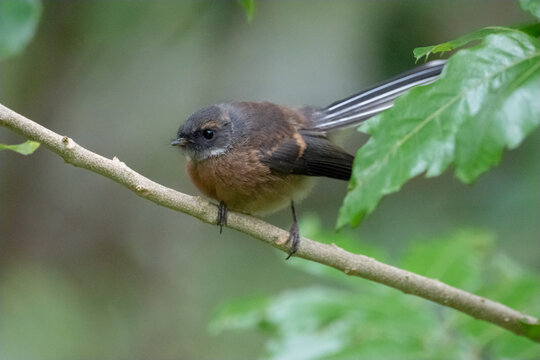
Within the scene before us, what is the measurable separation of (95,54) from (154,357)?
10.8 ft

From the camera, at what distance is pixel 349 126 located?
13.7 feet

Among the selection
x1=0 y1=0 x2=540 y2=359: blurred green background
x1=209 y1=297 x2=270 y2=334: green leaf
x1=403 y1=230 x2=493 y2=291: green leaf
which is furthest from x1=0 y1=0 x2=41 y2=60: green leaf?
x1=0 y1=0 x2=540 y2=359: blurred green background

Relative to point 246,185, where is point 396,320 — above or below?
below

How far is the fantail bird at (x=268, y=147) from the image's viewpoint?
3.80 meters

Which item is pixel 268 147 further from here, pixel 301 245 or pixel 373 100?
pixel 301 245

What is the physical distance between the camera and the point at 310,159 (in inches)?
155

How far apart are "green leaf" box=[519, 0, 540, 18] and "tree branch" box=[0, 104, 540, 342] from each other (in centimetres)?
117

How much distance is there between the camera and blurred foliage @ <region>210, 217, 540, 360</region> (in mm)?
3326

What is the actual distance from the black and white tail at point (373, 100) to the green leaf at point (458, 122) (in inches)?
62.2

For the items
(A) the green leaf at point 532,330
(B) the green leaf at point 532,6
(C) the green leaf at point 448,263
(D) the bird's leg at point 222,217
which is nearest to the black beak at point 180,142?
(D) the bird's leg at point 222,217

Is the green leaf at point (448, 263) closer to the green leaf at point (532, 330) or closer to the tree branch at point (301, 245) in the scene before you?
the tree branch at point (301, 245)

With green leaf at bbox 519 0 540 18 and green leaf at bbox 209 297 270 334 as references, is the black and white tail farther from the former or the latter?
green leaf at bbox 519 0 540 18

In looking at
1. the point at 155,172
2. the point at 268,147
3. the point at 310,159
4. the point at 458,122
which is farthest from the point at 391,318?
the point at 155,172

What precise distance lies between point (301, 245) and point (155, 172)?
200 inches
